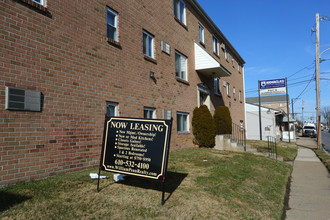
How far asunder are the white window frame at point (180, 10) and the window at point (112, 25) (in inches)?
210

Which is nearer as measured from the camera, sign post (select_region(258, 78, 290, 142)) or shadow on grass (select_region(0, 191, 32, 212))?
shadow on grass (select_region(0, 191, 32, 212))

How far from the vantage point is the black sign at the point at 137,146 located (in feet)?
14.0

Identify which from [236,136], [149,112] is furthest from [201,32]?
[236,136]

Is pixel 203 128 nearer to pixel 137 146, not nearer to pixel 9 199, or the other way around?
pixel 137 146

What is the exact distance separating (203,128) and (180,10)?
663cm

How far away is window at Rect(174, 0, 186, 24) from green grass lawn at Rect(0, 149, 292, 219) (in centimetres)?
929

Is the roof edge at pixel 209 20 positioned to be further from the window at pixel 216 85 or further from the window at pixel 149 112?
the window at pixel 149 112

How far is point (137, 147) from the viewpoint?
447cm

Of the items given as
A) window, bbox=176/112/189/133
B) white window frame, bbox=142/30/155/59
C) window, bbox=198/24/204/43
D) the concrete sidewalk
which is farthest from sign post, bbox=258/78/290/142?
white window frame, bbox=142/30/155/59

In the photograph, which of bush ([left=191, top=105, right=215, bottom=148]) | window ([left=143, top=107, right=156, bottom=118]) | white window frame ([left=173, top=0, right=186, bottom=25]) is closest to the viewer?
window ([left=143, top=107, right=156, bottom=118])

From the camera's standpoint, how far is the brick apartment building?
4906 millimetres

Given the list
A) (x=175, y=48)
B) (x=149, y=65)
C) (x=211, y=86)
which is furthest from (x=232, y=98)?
(x=149, y=65)

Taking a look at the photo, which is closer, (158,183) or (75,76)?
(158,183)

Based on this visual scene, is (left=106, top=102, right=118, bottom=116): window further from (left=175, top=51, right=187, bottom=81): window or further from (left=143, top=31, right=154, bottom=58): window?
(left=175, top=51, right=187, bottom=81): window
